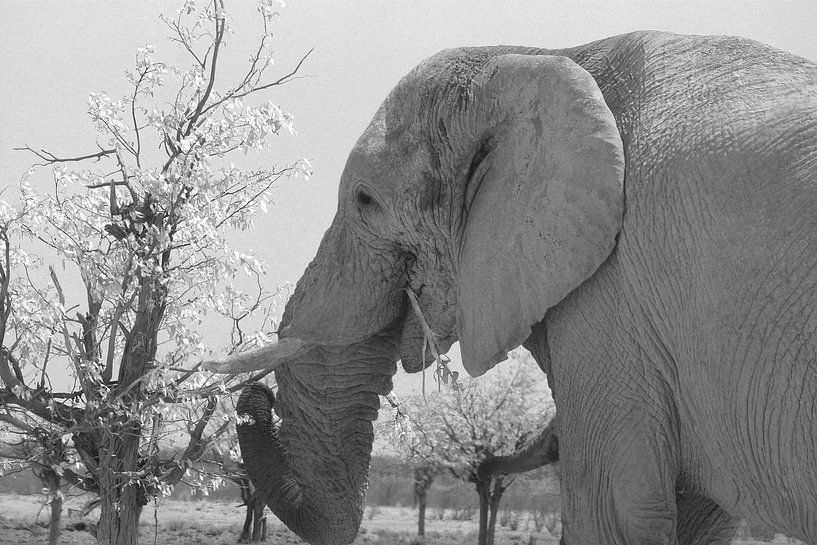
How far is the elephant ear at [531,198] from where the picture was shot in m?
2.42

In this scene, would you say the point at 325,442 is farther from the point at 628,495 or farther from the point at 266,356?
the point at 628,495

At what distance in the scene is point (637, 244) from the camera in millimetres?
2400

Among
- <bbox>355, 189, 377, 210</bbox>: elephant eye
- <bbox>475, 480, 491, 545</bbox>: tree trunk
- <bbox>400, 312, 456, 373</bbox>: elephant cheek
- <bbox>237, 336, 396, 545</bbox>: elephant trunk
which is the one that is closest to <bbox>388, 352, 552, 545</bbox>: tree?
<bbox>475, 480, 491, 545</bbox>: tree trunk

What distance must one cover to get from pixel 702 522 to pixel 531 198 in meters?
1.08

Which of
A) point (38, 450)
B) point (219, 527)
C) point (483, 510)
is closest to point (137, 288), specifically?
point (38, 450)

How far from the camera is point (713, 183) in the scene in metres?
2.24

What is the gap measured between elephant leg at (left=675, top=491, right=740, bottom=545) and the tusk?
4.41ft

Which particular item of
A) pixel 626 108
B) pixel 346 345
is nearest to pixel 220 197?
pixel 346 345

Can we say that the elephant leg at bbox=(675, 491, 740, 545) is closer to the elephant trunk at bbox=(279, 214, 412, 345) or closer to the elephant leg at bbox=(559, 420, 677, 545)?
the elephant leg at bbox=(559, 420, 677, 545)

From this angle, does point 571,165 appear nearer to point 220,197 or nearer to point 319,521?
point 319,521

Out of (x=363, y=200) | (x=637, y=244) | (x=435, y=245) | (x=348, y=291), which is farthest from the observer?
(x=348, y=291)

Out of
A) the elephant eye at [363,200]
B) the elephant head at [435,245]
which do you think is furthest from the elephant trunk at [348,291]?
the elephant eye at [363,200]

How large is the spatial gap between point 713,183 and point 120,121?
5.00 metres

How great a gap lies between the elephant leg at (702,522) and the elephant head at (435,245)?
2.20ft
